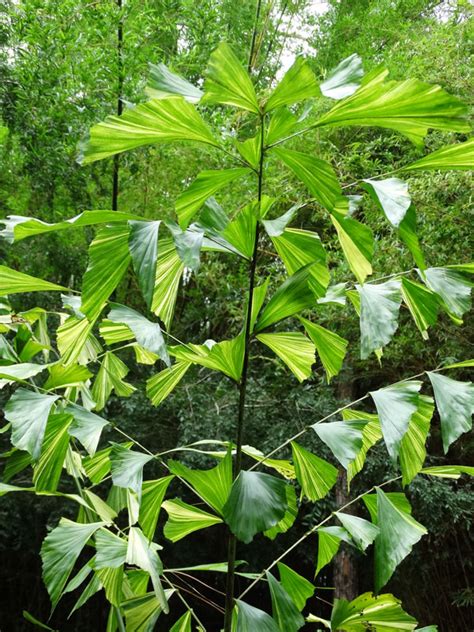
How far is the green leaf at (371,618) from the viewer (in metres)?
0.80

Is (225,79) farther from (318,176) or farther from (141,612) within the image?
(141,612)

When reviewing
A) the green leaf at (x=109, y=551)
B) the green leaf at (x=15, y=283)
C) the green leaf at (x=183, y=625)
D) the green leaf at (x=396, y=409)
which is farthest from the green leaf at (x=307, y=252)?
the green leaf at (x=183, y=625)

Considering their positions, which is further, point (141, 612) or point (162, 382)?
point (162, 382)

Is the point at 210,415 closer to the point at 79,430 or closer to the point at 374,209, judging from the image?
the point at 374,209

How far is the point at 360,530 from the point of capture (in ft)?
2.57

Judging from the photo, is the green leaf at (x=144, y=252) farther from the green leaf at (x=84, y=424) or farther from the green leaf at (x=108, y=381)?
the green leaf at (x=108, y=381)

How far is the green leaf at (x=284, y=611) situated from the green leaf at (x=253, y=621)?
0.03 m

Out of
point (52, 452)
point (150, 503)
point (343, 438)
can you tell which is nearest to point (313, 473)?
point (343, 438)

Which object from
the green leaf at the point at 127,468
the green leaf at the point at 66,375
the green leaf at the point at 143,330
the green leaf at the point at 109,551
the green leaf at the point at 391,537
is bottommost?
the green leaf at the point at 109,551

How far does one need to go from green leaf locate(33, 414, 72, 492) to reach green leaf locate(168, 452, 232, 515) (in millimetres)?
141

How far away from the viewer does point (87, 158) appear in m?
0.61

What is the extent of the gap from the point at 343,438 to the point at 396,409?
0.21 ft

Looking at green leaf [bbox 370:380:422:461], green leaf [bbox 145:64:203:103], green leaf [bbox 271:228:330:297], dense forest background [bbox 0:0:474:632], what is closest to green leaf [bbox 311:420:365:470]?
green leaf [bbox 370:380:422:461]

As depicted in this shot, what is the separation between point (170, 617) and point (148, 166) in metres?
3.05
